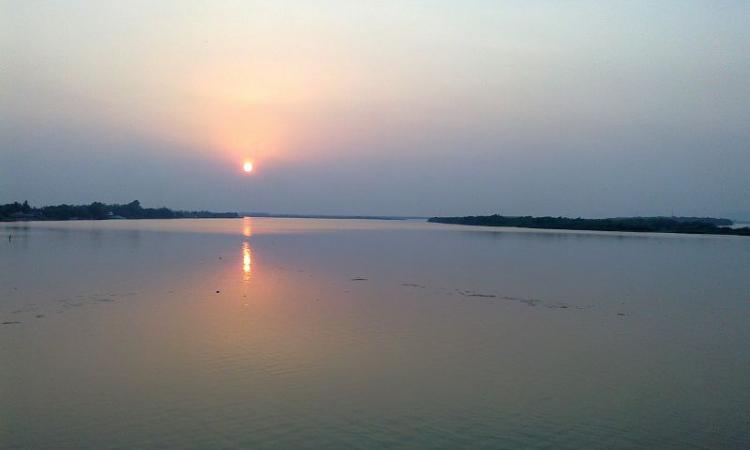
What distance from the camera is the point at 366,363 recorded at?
6684 millimetres

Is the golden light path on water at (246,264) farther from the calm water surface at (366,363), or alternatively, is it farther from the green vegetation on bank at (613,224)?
the green vegetation on bank at (613,224)

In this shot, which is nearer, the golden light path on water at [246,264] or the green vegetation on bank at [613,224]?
the golden light path on water at [246,264]

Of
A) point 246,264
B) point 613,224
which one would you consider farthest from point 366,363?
point 613,224

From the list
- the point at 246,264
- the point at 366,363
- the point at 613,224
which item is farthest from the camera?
the point at 613,224

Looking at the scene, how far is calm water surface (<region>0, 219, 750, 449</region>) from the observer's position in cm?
478

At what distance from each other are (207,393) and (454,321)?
183 inches

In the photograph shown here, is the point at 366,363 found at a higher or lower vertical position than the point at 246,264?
lower

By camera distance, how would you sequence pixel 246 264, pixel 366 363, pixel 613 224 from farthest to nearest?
pixel 613 224, pixel 246 264, pixel 366 363

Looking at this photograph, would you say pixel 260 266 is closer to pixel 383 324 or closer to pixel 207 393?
pixel 383 324

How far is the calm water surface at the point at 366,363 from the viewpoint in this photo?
4.78m

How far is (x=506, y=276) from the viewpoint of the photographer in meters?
15.3

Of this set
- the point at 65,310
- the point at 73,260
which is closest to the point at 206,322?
the point at 65,310

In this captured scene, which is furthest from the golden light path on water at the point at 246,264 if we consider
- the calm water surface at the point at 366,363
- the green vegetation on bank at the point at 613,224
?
the green vegetation on bank at the point at 613,224

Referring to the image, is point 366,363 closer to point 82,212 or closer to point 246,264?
point 246,264
